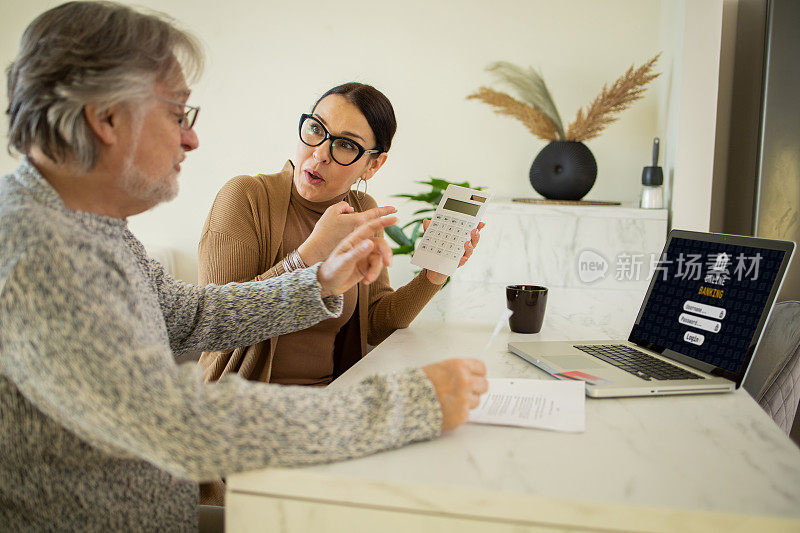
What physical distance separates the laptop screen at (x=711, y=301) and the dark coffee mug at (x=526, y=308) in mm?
207

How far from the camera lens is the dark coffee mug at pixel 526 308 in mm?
1296

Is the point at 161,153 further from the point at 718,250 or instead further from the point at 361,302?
the point at 718,250

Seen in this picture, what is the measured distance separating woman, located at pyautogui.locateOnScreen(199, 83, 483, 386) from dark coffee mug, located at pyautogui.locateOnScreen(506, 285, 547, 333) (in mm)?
151

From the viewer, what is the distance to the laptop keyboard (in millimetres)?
940

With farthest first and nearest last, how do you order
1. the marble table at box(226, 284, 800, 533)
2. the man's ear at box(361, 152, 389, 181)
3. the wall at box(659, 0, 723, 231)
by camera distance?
the wall at box(659, 0, 723, 231) < the man's ear at box(361, 152, 389, 181) < the marble table at box(226, 284, 800, 533)

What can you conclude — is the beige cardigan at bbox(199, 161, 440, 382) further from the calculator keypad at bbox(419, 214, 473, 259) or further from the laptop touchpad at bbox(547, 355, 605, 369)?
the laptop touchpad at bbox(547, 355, 605, 369)

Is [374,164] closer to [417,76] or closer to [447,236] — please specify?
[447,236]

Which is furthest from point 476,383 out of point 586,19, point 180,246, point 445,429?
point 180,246

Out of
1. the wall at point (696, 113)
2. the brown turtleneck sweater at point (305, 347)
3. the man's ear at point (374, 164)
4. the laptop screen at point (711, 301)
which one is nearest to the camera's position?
the laptop screen at point (711, 301)

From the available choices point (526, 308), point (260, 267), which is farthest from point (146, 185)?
point (526, 308)

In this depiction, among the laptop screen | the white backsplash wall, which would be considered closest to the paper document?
the laptop screen

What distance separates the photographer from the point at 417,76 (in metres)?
2.72

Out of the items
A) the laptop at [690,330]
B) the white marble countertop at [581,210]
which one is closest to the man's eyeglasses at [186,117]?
the laptop at [690,330]

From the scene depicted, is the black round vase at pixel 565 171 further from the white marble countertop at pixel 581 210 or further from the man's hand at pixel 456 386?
the man's hand at pixel 456 386
